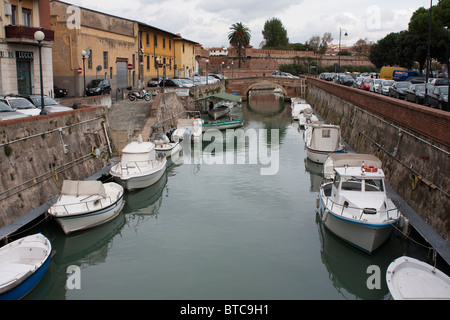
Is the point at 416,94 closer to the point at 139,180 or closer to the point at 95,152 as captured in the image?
the point at 139,180

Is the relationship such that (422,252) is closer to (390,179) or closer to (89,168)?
(390,179)

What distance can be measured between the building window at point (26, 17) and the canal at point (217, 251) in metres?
16.3

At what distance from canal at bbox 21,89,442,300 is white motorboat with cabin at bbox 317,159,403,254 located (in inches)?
22.7

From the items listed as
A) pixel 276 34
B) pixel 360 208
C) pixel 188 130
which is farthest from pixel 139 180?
pixel 276 34

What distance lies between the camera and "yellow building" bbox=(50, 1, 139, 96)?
3697 cm

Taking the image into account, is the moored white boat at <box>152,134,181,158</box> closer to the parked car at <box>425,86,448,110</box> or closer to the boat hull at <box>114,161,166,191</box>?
the boat hull at <box>114,161,166,191</box>

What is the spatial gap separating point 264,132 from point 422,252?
2957cm

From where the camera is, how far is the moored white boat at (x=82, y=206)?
53.0 ft

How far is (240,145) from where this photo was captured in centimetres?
3619

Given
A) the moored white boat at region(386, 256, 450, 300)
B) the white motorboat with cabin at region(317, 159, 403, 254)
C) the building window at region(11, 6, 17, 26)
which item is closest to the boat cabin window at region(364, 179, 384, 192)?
the white motorboat with cabin at region(317, 159, 403, 254)

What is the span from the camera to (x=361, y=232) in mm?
14609

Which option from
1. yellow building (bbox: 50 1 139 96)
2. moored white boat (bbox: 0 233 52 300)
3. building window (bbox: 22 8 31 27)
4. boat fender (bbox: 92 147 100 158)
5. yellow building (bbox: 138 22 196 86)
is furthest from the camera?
yellow building (bbox: 138 22 196 86)

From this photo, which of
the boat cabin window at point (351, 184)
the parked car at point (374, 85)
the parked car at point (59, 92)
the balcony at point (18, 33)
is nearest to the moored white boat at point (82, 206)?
the boat cabin window at point (351, 184)
